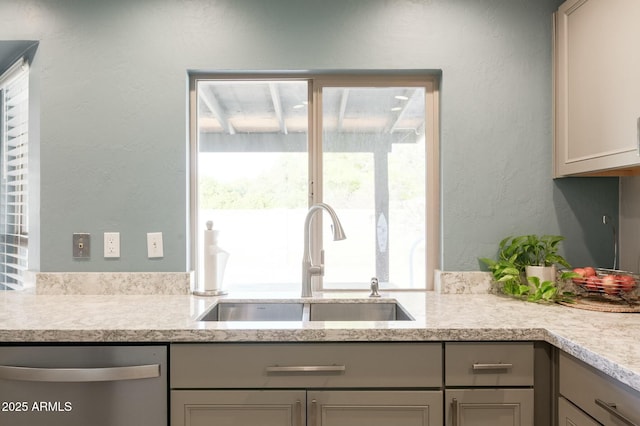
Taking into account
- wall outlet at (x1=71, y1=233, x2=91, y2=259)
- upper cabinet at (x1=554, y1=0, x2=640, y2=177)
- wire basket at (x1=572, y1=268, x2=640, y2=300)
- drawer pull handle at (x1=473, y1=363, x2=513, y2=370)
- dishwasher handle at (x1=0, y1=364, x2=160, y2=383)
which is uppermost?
upper cabinet at (x1=554, y1=0, x2=640, y2=177)

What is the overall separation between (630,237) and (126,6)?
2409mm

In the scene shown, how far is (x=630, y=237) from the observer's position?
183cm

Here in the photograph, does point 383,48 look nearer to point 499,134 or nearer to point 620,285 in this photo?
point 499,134

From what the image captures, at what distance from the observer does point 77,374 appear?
1.29 meters

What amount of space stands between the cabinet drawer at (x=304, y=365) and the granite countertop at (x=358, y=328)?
0.11 feet

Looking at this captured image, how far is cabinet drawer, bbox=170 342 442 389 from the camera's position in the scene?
1320 mm

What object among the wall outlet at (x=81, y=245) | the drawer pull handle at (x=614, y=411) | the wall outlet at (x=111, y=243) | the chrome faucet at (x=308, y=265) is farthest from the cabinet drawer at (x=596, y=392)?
the wall outlet at (x=81, y=245)

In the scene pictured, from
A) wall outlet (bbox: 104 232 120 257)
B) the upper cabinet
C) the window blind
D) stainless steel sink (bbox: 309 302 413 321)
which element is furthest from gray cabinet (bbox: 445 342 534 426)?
the window blind

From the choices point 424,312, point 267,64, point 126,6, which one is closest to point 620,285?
point 424,312

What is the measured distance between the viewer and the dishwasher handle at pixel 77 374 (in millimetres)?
1289

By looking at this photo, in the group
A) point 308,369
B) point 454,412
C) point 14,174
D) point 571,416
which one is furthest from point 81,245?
point 571,416

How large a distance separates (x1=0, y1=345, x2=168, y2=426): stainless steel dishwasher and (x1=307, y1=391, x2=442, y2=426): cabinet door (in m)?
0.48

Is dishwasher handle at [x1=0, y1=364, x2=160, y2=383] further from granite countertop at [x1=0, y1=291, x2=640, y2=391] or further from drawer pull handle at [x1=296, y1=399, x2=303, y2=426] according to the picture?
drawer pull handle at [x1=296, y1=399, x2=303, y2=426]

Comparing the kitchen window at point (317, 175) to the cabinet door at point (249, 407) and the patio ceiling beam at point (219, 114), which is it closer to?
the patio ceiling beam at point (219, 114)
